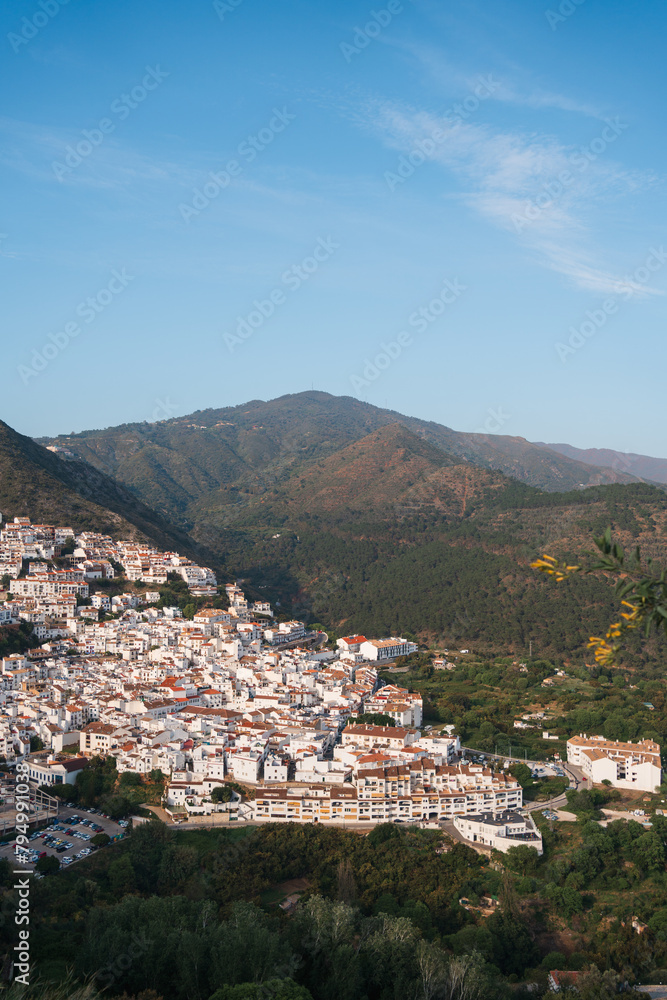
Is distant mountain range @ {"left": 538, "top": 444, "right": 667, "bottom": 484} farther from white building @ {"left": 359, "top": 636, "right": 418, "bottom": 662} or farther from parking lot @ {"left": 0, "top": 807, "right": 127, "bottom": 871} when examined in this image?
parking lot @ {"left": 0, "top": 807, "right": 127, "bottom": 871}

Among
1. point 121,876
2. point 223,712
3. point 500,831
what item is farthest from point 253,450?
point 121,876

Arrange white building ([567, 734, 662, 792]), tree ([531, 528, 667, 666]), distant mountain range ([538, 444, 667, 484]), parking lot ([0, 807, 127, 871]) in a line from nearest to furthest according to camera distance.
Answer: tree ([531, 528, 667, 666]), parking lot ([0, 807, 127, 871]), white building ([567, 734, 662, 792]), distant mountain range ([538, 444, 667, 484])

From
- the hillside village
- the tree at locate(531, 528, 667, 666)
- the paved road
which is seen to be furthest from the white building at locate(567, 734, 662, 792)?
the tree at locate(531, 528, 667, 666)

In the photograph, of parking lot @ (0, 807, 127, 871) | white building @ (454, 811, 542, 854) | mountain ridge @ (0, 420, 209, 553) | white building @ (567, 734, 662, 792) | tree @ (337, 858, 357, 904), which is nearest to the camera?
tree @ (337, 858, 357, 904)

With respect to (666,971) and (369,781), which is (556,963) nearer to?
(666,971)

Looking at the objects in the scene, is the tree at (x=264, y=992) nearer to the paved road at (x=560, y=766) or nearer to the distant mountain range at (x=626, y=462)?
the paved road at (x=560, y=766)

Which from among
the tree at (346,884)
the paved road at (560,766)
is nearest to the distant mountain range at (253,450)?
the paved road at (560,766)
